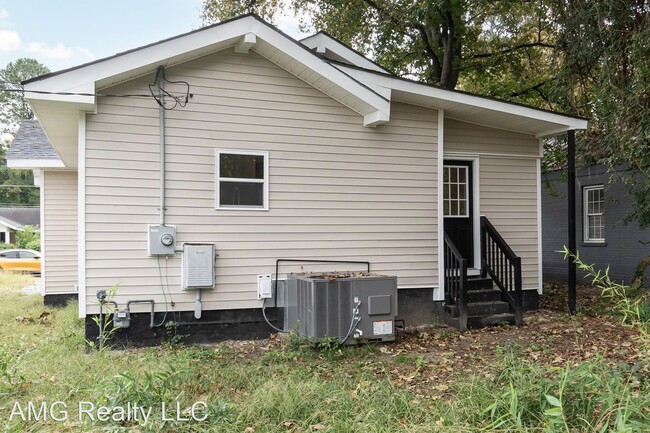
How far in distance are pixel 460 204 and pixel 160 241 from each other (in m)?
4.89

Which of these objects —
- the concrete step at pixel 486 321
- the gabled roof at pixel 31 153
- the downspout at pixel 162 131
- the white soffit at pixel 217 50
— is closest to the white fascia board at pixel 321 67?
the white soffit at pixel 217 50

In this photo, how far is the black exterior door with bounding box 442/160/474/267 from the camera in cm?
811

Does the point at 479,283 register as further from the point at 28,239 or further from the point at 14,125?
the point at 14,125

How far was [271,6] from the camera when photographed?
15.7 metres

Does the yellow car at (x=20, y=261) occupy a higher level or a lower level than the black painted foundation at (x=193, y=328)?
lower

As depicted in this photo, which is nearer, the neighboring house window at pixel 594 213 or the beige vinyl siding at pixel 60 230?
the beige vinyl siding at pixel 60 230

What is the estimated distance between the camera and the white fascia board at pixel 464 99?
680 centimetres

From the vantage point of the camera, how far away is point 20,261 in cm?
2044

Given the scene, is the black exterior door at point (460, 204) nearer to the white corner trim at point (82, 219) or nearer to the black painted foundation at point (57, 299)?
the white corner trim at point (82, 219)

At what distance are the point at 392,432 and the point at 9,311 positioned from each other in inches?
348

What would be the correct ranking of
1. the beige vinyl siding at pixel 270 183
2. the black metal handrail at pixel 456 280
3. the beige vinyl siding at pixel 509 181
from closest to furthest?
the beige vinyl siding at pixel 270 183 < the black metal handrail at pixel 456 280 < the beige vinyl siding at pixel 509 181

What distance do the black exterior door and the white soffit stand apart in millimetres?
1952

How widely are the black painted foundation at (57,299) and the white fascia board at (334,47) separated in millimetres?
7316

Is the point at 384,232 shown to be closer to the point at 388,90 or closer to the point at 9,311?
the point at 388,90
